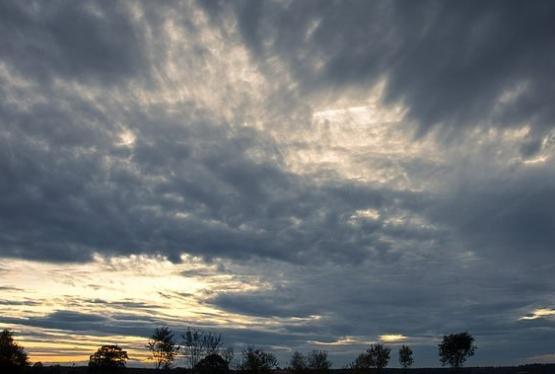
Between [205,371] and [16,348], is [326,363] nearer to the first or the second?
[205,371]

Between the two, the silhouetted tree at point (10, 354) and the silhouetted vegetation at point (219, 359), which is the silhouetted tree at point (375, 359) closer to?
the silhouetted vegetation at point (219, 359)

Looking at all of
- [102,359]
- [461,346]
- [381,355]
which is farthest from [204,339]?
[461,346]

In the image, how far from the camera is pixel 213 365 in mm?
133250

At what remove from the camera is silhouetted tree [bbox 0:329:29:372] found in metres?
119

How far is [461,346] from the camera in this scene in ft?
558

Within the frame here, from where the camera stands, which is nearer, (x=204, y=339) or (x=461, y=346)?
(x=204, y=339)

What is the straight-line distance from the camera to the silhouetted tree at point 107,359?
458 feet

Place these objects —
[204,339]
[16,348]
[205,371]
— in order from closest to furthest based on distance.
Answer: [16,348] → [205,371] → [204,339]

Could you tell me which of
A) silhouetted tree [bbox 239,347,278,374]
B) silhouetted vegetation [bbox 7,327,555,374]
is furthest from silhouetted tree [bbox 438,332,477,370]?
silhouetted tree [bbox 239,347,278,374]

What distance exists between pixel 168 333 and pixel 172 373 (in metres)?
14.5

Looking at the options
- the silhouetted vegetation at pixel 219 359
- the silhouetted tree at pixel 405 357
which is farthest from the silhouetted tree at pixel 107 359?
the silhouetted tree at pixel 405 357

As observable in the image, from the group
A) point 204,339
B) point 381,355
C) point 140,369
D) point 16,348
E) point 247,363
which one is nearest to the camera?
point 247,363

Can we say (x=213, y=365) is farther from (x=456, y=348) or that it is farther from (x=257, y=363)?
(x=456, y=348)

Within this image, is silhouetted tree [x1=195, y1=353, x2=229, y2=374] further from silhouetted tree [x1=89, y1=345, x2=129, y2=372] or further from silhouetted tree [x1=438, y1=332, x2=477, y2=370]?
silhouetted tree [x1=438, y1=332, x2=477, y2=370]
